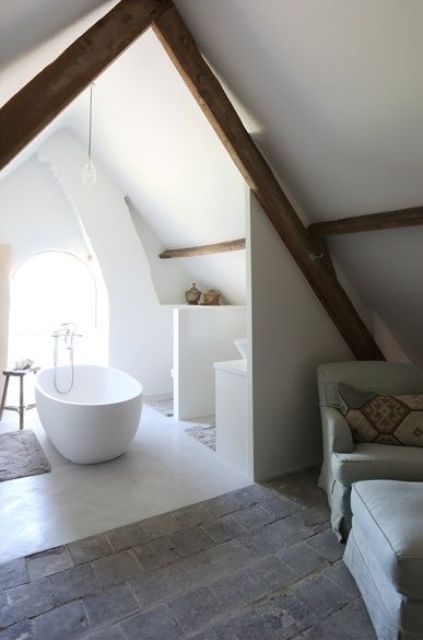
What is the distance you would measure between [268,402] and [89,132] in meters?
3.85

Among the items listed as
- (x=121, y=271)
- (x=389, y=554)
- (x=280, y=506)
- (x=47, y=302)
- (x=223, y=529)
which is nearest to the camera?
(x=389, y=554)

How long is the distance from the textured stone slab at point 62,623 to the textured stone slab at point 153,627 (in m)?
0.20

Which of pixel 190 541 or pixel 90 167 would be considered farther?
pixel 90 167

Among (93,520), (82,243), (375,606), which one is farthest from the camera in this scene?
(82,243)

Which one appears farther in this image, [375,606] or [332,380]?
[332,380]

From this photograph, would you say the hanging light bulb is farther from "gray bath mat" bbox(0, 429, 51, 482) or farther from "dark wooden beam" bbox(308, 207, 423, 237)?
"gray bath mat" bbox(0, 429, 51, 482)

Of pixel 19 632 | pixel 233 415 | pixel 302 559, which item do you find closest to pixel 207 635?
pixel 302 559

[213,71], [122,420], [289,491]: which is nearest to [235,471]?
[289,491]

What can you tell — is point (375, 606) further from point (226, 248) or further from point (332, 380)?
point (226, 248)

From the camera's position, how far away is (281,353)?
3262 mm

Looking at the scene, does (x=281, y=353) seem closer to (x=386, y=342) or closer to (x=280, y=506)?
(x=280, y=506)

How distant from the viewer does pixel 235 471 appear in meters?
3.35

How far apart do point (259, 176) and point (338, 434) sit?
1.90 metres

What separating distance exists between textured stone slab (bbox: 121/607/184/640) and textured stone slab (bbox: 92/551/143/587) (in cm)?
28
